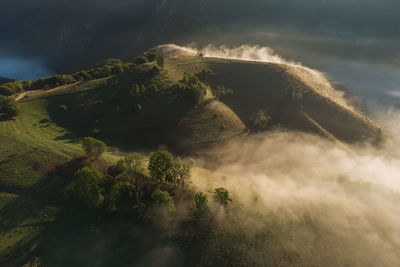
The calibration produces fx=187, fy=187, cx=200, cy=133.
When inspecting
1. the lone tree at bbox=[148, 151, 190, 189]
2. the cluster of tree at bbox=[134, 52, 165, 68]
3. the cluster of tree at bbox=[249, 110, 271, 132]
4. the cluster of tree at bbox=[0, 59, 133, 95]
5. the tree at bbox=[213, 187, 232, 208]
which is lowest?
the cluster of tree at bbox=[249, 110, 271, 132]

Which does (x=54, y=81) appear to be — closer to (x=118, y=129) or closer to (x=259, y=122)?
(x=118, y=129)

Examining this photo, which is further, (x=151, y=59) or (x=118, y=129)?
(x=151, y=59)

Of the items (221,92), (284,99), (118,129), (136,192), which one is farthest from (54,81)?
(284,99)

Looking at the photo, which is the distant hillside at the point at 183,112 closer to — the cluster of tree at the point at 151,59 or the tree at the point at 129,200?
the cluster of tree at the point at 151,59

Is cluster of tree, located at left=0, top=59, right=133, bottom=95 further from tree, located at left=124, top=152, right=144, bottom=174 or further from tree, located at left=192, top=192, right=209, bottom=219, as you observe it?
tree, located at left=192, top=192, right=209, bottom=219

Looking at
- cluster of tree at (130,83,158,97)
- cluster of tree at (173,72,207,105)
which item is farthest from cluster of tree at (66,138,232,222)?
cluster of tree at (130,83,158,97)

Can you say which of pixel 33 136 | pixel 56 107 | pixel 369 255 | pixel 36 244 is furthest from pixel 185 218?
pixel 56 107

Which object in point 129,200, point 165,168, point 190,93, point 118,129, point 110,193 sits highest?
point 190,93

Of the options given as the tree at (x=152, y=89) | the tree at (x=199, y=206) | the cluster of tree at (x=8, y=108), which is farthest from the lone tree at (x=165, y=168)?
the cluster of tree at (x=8, y=108)
